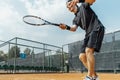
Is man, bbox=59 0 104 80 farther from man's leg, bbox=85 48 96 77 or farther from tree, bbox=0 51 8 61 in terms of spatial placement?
tree, bbox=0 51 8 61

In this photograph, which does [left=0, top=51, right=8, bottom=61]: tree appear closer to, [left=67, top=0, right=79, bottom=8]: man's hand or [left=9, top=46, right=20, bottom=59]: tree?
[left=9, top=46, right=20, bottom=59]: tree

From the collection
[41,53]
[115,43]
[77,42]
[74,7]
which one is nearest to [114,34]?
[115,43]

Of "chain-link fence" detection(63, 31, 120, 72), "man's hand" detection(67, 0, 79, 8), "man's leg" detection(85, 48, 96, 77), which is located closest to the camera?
"man's leg" detection(85, 48, 96, 77)

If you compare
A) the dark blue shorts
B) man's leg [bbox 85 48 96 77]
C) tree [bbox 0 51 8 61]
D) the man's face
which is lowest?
man's leg [bbox 85 48 96 77]

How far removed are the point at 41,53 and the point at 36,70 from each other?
5.85 ft

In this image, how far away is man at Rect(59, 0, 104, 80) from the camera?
590cm

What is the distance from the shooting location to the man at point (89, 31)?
5898 mm

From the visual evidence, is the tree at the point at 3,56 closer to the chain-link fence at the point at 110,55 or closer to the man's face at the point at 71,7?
the chain-link fence at the point at 110,55

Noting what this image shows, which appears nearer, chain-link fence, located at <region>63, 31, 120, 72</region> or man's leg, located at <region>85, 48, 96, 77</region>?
man's leg, located at <region>85, 48, 96, 77</region>

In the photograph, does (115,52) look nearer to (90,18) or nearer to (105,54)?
(105,54)

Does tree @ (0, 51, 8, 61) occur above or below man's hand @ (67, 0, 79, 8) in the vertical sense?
above

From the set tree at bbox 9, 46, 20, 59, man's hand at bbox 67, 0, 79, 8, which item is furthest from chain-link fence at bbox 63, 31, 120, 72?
man's hand at bbox 67, 0, 79, 8

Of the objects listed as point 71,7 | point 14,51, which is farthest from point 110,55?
point 71,7

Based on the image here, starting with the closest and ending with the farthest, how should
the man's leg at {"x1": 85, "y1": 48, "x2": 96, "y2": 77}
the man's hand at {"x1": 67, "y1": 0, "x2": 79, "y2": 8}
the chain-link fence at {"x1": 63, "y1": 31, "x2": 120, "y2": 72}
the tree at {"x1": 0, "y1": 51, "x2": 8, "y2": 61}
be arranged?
the man's leg at {"x1": 85, "y1": 48, "x2": 96, "y2": 77}, the man's hand at {"x1": 67, "y1": 0, "x2": 79, "y2": 8}, the chain-link fence at {"x1": 63, "y1": 31, "x2": 120, "y2": 72}, the tree at {"x1": 0, "y1": 51, "x2": 8, "y2": 61}
